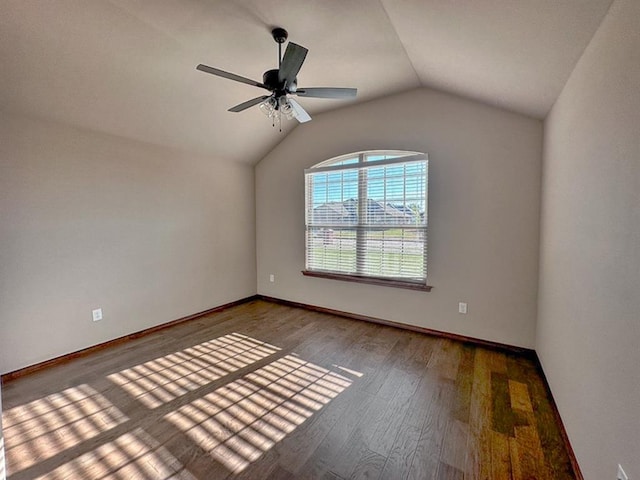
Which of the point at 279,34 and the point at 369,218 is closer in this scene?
the point at 279,34

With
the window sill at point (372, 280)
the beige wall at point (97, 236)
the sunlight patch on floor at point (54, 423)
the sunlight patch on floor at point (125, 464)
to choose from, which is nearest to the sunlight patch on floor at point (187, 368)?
the sunlight patch on floor at point (54, 423)

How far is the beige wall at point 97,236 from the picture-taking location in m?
2.39

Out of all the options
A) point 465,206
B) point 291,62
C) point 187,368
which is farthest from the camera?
point 465,206

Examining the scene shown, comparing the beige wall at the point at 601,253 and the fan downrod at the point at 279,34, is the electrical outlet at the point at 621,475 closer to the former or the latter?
the beige wall at the point at 601,253

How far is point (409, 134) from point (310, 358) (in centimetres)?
269

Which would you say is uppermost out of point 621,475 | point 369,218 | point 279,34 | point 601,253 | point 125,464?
point 279,34

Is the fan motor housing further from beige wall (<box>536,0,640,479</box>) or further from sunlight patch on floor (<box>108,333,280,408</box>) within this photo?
sunlight patch on floor (<box>108,333,280,408</box>)

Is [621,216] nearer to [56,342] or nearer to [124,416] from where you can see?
[124,416]

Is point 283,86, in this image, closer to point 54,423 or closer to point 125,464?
point 125,464

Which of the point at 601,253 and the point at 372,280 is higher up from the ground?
the point at 601,253

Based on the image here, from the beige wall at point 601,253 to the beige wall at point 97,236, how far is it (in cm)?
384

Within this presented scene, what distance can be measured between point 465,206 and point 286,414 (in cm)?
258

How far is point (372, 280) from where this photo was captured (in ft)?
11.8

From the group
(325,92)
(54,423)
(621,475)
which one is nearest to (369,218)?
(325,92)
